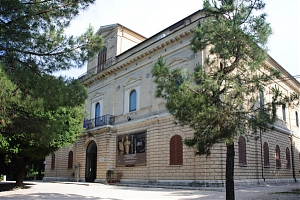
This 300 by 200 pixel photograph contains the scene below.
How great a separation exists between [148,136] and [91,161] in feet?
27.6

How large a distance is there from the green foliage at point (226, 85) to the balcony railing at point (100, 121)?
1607cm

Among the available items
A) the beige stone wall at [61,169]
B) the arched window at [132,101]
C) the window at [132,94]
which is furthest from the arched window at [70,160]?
the arched window at [132,101]

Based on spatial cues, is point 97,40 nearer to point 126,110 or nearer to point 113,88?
point 126,110

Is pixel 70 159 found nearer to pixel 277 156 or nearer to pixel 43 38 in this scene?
pixel 277 156

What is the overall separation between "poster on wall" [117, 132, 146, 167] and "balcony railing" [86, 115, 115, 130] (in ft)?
5.85

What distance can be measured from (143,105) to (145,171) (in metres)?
4.71

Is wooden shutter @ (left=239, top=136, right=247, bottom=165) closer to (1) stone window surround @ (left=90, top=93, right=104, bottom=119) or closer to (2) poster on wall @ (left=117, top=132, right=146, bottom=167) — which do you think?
(2) poster on wall @ (left=117, top=132, right=146, bottom=167)

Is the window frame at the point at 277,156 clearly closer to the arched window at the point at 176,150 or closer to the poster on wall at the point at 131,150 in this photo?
the arched window at the point at 176,150

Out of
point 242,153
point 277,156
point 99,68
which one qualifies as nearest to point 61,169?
point 99,68

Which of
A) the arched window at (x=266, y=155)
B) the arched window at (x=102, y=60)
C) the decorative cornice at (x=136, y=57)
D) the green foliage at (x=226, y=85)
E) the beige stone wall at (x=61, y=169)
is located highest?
the arched window at (x=102, y=60)

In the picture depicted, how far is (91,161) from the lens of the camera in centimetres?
2678

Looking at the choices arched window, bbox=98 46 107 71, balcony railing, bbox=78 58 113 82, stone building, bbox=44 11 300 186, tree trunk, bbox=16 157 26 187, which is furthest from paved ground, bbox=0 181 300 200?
arched window, bbox=98 46 107 71

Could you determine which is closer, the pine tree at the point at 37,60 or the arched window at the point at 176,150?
the pine tree at the point at 37,60

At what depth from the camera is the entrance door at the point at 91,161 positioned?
2634cm
